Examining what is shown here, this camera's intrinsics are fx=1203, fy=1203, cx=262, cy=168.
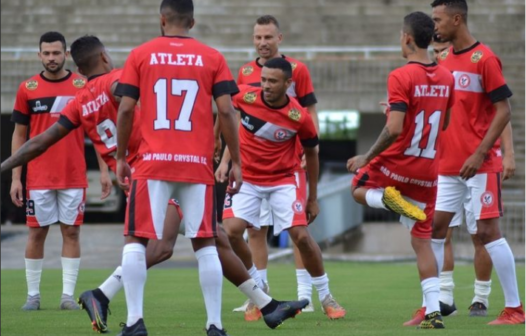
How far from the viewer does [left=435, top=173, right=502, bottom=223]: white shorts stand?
381 inches

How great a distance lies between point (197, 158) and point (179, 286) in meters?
7.19

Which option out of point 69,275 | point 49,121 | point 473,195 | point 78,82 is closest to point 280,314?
point 473,195

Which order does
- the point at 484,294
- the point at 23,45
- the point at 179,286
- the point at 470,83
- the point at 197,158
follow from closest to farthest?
the point at 197,158 < the point at 470,83 < the point at 484,294 < the point at 179,286 < the point at 23,45

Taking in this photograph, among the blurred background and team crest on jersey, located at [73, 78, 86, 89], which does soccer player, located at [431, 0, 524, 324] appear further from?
the blurred background

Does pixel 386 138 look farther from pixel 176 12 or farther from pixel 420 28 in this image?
pixel 176 12

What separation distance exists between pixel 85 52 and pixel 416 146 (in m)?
2.81

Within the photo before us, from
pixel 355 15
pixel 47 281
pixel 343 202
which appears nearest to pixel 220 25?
pixel 355 15

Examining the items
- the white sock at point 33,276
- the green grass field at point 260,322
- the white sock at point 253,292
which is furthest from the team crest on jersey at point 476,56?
the white sock at point 33,276

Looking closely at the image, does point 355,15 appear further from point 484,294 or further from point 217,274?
point 217,274

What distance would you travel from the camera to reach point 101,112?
9453 mm

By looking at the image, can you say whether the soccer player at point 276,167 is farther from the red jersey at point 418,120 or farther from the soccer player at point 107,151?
the soccer player at point 107,151

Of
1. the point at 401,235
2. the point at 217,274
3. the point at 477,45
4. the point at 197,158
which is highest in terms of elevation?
the point at 477,45

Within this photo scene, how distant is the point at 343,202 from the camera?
82.2 ft

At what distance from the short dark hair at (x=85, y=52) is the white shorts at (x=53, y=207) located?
2.20 meters
